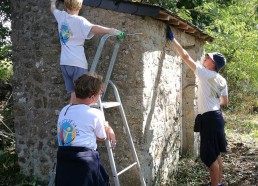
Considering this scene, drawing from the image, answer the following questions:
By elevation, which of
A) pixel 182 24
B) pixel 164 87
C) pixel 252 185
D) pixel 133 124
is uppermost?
pixel 182 24

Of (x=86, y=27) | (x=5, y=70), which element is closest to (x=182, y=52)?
(x=86, y=27)

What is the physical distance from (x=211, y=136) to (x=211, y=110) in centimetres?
37

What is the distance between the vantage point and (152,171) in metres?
4.91

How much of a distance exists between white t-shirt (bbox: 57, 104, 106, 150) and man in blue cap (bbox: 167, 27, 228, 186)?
7.67 feet

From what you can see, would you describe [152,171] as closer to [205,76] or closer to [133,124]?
[133,124]

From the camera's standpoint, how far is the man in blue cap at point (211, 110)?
484 cm

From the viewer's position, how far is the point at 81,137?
286 centimetres

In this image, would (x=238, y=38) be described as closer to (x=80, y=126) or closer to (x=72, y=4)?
(x=72, y=4)

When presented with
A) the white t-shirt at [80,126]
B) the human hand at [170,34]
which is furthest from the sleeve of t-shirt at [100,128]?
the human hand at [170,34]

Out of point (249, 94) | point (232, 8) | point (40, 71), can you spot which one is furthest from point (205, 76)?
point (249, 94)

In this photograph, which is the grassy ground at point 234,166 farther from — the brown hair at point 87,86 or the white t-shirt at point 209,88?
the brown hair at point 87,86

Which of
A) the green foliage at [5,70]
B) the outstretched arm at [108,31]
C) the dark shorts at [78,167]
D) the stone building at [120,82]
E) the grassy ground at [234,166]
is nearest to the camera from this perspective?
the dark shorts at [78,167]

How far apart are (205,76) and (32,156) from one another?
290 cm

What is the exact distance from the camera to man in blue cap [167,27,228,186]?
191 inches
